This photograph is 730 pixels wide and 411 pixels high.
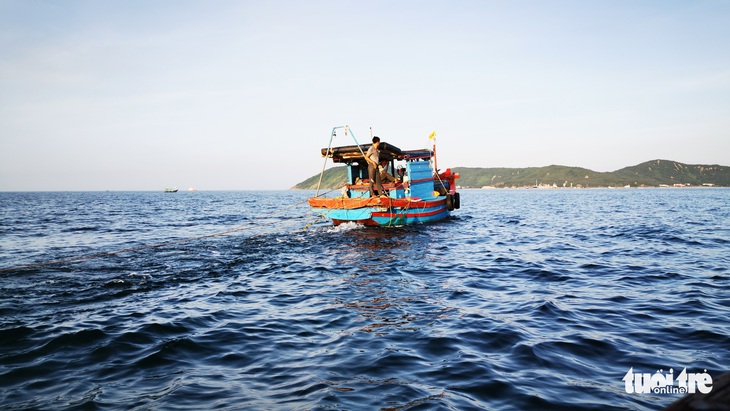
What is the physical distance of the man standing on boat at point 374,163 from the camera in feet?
60.9

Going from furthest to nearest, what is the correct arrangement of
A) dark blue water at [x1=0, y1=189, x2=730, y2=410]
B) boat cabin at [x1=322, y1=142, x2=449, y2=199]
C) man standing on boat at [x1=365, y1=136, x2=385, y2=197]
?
boat cabin at [x1=322, y1=142, x2=449, y2=199] < man standing on boat at [x1=365, y1=136, x2=385, y2=197] < dark blue water at [x1=0, y1=189, x2=730, y2=410]

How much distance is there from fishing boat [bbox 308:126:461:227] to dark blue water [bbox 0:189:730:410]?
21.0 ft

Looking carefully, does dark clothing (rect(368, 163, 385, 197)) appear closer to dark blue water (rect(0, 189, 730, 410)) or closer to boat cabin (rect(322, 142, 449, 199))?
boat cabin (rect(322, 142, 449, 199))

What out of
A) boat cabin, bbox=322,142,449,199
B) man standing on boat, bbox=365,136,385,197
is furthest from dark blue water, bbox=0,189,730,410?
boat cabin, bbox=322,142,449,199

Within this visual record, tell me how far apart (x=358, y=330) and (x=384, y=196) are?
532 inches

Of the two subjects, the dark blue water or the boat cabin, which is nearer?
the dark blue water

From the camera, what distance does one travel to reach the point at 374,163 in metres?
19.0

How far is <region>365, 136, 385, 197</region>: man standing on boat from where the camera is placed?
18570mm

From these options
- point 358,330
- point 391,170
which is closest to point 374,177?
point 391,170

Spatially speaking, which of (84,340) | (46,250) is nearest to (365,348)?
(84,340)

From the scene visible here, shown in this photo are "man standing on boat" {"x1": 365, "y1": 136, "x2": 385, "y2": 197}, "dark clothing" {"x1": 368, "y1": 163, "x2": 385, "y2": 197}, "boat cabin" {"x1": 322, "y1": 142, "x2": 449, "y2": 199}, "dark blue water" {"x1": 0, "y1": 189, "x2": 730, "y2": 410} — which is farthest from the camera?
"boat cabin" {"x1": 322, "y1": 142, "x2": 449, "y2": 199}

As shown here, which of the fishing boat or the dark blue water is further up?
the fishing boat

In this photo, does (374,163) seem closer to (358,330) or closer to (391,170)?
(391,170)

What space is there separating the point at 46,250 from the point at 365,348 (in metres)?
15.5
